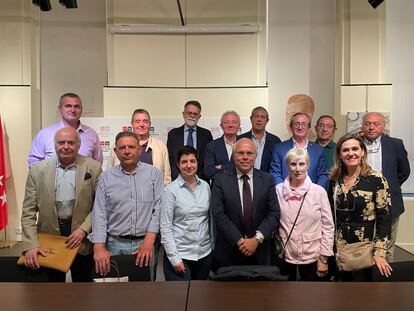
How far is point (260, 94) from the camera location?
20.2 feet

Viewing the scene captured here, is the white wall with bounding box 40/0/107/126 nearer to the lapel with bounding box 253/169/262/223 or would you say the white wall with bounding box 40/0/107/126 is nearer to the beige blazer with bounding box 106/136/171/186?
the beige blazer with bounding box 106/136/171/186

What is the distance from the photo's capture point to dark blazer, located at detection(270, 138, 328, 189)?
3.77m

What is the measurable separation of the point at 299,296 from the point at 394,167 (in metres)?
2.35

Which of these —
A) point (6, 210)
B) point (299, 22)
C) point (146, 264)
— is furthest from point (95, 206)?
point (299, 22)

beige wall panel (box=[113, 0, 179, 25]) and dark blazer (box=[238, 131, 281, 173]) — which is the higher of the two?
beige wall panel (box=[113, 0, 179, 25])

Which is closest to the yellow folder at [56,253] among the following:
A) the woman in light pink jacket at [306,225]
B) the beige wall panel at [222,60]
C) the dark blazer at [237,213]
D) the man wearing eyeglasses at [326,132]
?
the dark blazer at [237,213]

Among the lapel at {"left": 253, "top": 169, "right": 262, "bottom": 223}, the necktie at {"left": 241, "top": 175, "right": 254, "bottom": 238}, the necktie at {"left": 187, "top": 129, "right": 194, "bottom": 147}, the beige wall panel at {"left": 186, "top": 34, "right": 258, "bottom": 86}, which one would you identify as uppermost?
the beige wall panel at {"left": 186, "top": 34, "right": 258, "bottom": 86}

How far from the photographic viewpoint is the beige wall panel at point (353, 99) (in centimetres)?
581

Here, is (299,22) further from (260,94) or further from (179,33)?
(179,33)

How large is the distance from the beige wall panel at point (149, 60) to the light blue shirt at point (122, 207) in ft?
10.9

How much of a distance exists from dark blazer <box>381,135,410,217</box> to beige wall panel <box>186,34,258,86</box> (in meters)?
2.59

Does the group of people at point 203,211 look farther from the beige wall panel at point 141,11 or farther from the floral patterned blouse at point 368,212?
the beige wall panel at point 141,11

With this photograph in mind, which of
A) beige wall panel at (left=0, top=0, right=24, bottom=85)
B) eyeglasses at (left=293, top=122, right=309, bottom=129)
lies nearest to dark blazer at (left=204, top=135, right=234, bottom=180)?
eyeglasses at (left=293, top=122, right=309, bottom=129)

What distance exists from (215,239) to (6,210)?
11.2ft
